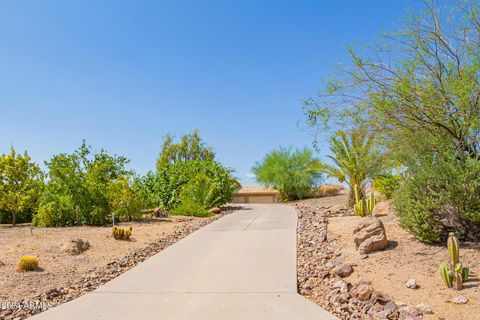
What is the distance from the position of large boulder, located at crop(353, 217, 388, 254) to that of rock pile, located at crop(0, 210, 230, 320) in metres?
5.01

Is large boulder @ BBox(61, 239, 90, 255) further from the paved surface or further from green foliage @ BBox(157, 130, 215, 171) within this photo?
green foliage @ BBox(157, 130, 215, 171)

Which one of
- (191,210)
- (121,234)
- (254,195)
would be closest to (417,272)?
(121,234)

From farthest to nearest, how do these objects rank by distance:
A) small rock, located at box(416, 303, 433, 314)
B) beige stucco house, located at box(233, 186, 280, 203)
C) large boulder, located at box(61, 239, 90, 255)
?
beige stucco house, located at box(233, 186, 280, 203)
large boulder, located at box(61, 239, 90, 255)
small rock, located at box(416, 303, 433, 314)

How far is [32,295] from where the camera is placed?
24.3 feet

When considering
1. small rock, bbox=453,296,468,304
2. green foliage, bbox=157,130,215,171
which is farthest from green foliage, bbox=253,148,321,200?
small rock, bbox=453,296,468,304

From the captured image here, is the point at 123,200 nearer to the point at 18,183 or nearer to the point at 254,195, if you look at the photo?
the point at 18,183

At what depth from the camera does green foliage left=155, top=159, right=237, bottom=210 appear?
22734 mm

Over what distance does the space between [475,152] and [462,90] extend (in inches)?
83.5

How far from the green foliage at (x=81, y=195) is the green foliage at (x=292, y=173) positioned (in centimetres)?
1768

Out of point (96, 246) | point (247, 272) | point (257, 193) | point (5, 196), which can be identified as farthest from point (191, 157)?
point (247, 272)

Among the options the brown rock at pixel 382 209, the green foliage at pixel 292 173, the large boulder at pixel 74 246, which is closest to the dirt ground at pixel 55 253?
the large boulder at pixel 74 246

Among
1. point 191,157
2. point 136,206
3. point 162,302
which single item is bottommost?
point 162,302

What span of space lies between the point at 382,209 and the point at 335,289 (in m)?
8.17

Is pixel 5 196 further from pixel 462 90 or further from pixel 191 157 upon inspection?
pixel 191 157
